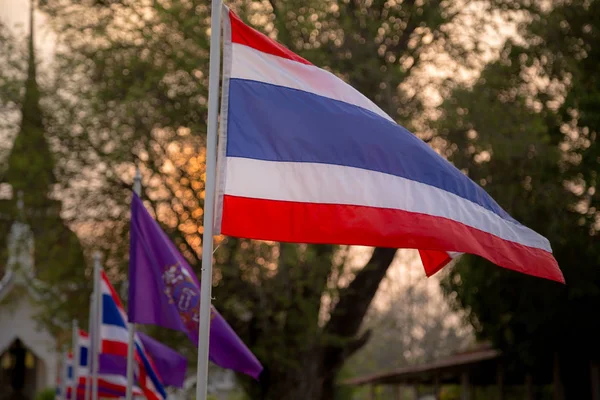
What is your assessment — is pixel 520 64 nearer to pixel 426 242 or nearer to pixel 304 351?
pixel 304 351

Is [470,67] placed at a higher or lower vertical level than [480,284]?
higher

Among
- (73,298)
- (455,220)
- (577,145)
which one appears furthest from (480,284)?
(455,220)

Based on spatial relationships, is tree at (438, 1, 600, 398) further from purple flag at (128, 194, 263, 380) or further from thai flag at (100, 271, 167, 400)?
purple flag at (128, 194, 263, 380)

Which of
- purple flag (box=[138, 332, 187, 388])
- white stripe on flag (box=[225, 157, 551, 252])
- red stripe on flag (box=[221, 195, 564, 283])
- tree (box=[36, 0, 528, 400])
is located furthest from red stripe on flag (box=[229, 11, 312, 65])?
tree (box=[36, 0, 528, 400])

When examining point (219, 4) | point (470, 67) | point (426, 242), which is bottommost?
point (426, 242)

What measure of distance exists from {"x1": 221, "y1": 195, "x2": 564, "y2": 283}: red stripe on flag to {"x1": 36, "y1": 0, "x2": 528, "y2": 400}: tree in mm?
13137

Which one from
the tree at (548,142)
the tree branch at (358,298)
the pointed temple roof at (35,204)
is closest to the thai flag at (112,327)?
the pointed temple roof at (35,204)

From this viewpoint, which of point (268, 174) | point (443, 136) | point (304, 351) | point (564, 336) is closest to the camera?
point (268, 174)

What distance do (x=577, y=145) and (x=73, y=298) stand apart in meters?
11.4

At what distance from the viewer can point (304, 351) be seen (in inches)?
941

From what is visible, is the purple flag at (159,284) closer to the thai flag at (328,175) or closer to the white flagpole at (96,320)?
the thai flag at (328,175)

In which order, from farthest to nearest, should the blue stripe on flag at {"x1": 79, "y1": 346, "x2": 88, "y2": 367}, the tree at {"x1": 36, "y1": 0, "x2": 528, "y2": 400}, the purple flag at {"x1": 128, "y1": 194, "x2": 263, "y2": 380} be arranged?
the blue stripe on flag at {"x1": 79, "y1": 346, "x2": 88, "y2": 367}
the tree at {"x1": 36, "y1": 0, "x2": 528, "y2": 400}
the purple flag at {"x1": 128, "y1": 194, "x2": 263, "y2": 380}

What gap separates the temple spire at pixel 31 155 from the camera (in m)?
23.0

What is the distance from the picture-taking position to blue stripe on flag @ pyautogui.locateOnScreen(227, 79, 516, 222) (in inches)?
303
